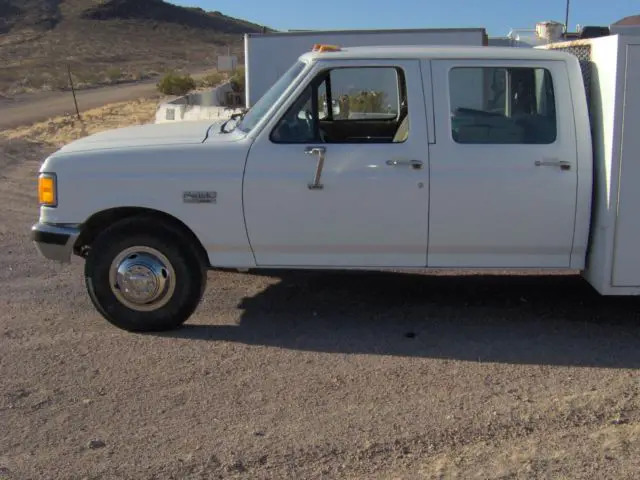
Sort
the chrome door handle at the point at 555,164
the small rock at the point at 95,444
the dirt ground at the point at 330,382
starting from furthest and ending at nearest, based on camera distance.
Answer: the chrome door handle at the point at 555,164
the small rock at the point at 95,444
the dirt ground at the point at 330,382

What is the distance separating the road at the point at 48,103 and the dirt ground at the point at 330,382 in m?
20.5

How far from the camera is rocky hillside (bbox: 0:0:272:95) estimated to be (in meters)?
65.0

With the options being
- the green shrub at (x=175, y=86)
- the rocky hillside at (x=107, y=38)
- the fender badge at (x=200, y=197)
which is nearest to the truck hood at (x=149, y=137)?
the fender badge at (x=200, y=197)

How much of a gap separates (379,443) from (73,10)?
116892mm

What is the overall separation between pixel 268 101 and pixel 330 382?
206cm

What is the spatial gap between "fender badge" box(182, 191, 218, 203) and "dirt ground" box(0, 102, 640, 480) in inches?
37.7

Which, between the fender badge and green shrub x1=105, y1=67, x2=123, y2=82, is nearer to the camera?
the fender badge

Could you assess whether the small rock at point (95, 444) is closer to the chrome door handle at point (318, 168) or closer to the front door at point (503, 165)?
the chrome door handle at point (318, 168)

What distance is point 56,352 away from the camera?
509 centimetres

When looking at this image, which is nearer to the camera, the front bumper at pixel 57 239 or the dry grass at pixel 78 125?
the front bumper at pixel 57 239

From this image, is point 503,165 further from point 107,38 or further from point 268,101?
point 107,38

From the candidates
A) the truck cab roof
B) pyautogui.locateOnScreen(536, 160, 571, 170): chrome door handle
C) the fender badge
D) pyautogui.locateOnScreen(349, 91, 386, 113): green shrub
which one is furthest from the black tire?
pyautogui.locateOnScreen(536, 160, 571, 170): chrome door handle

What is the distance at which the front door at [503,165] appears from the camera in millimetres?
5094

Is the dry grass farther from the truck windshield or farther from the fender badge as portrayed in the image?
the fender badge
